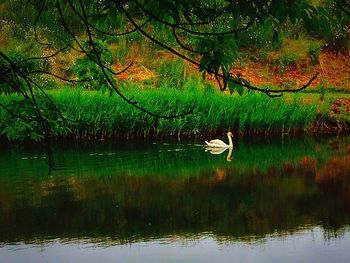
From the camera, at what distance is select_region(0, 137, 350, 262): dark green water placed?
852 cm

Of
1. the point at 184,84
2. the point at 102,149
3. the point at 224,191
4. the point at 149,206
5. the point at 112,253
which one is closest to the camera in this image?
the point at 112,253

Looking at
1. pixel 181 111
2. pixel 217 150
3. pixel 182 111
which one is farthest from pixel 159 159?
pixel 182 111

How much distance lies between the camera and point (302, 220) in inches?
390

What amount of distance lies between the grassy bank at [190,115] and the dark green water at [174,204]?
0.76 meters

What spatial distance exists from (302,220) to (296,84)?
1468 centimetres

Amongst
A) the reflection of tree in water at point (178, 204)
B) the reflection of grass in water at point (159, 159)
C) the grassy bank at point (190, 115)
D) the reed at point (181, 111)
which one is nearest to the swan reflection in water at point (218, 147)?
the reflection of grass in water at point (159, 159)

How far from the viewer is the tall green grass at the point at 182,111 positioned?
56.0 ft

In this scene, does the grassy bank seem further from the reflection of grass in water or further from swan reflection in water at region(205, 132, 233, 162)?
swan reflection in water at region(205, 132, 233, 162)

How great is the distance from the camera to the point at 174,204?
10.9 m

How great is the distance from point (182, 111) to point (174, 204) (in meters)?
7.08

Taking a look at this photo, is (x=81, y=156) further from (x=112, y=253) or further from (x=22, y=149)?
(x=112, y=253)

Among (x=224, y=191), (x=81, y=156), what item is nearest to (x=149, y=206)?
(x=224, y=191)

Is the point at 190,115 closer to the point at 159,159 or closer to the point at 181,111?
the point at 181,111

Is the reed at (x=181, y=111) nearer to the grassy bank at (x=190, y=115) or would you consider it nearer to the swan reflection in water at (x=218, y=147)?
the grassy bank at (x=190, y=115)
